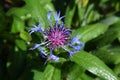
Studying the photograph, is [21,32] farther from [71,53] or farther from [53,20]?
[71,53]

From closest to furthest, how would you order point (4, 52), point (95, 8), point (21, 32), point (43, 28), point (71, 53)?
point (71, 53)
point (43, 28)
point (21, 32)
point (4, 52)
point (95, 8)

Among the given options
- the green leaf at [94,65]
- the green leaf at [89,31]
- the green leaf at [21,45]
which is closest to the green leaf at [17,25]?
the green leaf at [21,45]

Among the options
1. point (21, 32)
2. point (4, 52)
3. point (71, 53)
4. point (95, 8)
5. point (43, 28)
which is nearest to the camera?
point (71, 53)

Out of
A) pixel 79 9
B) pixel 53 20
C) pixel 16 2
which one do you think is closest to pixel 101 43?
pixel 79 9

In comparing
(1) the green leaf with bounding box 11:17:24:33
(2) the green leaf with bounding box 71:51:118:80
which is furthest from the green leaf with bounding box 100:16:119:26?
(2) the green leaf with bounding box 71:51:118:80

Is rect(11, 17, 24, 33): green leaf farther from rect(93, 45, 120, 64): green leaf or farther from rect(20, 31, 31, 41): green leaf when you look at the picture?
rect(93, 45, 120, 64): green leaf

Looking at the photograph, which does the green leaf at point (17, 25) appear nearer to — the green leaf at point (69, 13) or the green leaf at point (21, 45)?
the green leaf at point (21, 45)

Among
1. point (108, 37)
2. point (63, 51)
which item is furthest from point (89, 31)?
point (63, 51)

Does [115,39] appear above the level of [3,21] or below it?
below
